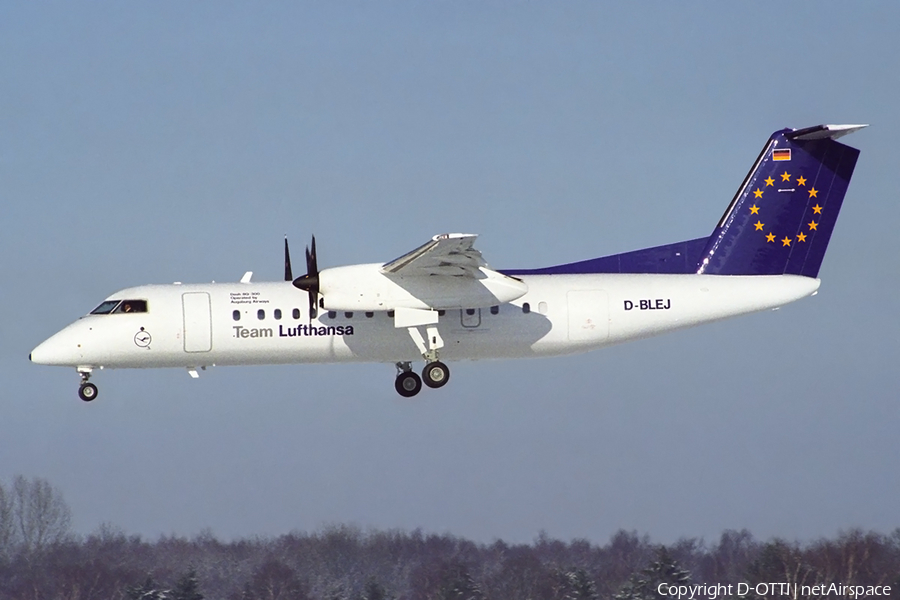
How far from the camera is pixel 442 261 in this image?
25281 mm

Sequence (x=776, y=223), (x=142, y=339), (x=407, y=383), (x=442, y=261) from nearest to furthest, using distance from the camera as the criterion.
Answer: (x=442, y=261) → (x=142, y=339) → (x=407, y=383) → (x=776, y=223)

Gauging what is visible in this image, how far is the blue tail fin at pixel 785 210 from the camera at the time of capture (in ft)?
91.8

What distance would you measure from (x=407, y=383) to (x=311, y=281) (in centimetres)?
329

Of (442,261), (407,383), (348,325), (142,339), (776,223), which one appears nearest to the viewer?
(442,261)

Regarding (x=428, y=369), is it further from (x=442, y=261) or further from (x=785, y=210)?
(x=785, y=210)

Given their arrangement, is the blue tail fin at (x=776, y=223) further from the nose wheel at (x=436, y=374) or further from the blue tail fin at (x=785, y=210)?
the nose wheel at (x=436, y=374)

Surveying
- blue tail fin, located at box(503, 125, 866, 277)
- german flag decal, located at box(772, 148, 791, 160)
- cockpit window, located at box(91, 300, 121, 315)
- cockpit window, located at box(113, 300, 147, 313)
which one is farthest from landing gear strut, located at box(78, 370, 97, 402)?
german flag decal, located at box(772, 148, 791, 160)

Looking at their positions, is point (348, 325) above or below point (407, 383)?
above

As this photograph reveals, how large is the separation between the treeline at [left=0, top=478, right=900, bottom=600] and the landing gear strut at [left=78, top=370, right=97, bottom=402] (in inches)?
322

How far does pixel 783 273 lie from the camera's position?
27938 millimetres

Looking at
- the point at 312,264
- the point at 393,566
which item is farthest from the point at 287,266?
the point at 393,566

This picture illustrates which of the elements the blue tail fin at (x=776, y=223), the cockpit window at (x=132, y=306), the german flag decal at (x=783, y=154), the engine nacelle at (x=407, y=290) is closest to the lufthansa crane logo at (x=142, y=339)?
the cockpit window at (x=132, y=306)

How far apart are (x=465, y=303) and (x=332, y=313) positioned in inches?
108

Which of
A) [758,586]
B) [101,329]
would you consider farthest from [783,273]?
[101,329]
